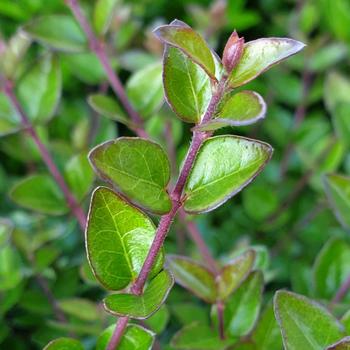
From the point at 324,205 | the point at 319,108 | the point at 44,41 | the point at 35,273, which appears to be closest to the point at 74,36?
the point at 44,41

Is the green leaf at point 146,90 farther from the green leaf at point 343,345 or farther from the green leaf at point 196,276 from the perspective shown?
the green leaf at point 343,345

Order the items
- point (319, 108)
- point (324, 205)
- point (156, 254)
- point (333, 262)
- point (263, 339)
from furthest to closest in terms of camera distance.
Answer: point (319, 108) < point (324, 205) < point (333, 262) < point (263, 339) < point (156, 254)

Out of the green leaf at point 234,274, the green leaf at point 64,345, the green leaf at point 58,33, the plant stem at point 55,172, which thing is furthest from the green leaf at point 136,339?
the green leaf at point 58,33

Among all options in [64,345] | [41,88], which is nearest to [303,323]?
[64,345]

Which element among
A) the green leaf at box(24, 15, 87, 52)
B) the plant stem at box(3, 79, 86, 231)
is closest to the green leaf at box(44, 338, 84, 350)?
the plant stem at box(3, 79, 86, 231)

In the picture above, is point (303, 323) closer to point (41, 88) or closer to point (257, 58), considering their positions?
point (257, 58)

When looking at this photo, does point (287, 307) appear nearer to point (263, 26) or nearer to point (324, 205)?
point (324, 205)
